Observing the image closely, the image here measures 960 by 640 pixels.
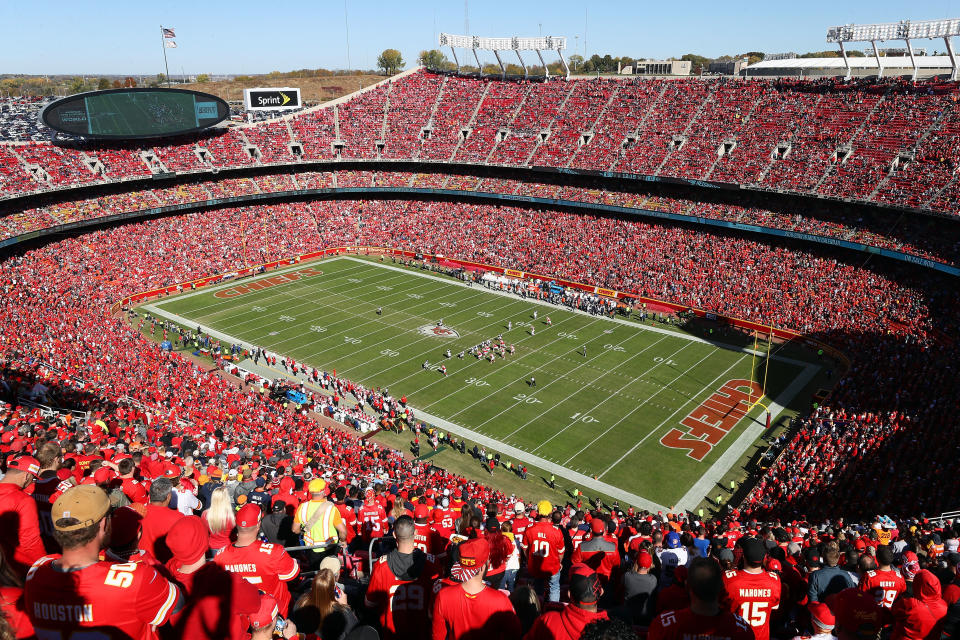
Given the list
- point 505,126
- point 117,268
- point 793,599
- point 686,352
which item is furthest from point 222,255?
point 793,599

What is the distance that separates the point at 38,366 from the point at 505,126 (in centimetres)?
4321

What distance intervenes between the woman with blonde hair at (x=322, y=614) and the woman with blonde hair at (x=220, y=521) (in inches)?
55.4

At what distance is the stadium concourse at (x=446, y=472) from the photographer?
4.62 m

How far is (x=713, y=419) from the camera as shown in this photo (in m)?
28.6

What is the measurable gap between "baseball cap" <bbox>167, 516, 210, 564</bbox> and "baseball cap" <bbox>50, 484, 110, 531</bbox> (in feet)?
4.31

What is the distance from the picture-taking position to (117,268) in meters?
44.2

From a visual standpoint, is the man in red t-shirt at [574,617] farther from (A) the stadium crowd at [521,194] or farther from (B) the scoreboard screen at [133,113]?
(B) the scoreboard screen at [133,113]

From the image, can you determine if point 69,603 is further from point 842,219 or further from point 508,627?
point 842,219

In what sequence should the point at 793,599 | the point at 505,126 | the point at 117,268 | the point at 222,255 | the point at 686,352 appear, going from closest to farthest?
the point at 793,599 → the point at 686,352 → the point at 117,268 → the point at 222,255 → the point at 505,126

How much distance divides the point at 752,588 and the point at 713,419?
79.5 feet

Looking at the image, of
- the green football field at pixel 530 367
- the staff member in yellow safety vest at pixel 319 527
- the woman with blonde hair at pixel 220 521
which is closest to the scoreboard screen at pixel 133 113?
the green football field at pixel 530 367

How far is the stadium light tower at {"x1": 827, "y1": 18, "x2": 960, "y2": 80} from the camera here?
4312cm

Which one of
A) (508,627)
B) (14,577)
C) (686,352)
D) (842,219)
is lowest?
(686,352)

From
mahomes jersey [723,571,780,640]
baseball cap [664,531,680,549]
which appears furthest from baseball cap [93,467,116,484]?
baseball cap [664,531,680,549]
